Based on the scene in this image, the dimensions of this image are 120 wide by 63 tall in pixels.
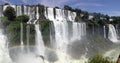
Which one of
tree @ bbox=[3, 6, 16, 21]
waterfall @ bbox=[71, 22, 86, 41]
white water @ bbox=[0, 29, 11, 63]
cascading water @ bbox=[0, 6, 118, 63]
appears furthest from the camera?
waterfall @ bbox=[71, 22, 86, 41]

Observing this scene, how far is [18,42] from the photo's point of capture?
4075 inches

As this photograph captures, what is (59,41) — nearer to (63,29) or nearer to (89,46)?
(63,29)

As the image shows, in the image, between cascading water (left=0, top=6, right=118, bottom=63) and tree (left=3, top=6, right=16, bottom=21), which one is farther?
tree (left=3, top=6, right=16, bottom=21)

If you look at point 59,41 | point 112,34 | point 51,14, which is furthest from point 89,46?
point 112,34

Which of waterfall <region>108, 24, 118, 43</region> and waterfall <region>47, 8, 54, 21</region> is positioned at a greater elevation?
waterfall <region>47, 8, 54, 21</region>

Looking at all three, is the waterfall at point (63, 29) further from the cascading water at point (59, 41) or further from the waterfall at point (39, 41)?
the waterfall at point (39, 41)

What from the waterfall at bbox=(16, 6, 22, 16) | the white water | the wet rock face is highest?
the waterfall at bbox=(16, 6, 22, 16)

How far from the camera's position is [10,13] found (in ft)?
356

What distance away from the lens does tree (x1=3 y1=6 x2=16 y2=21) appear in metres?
108

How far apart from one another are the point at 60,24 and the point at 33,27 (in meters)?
8.70

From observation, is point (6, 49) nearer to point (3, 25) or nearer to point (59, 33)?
point (3, 25)

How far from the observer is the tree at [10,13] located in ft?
353

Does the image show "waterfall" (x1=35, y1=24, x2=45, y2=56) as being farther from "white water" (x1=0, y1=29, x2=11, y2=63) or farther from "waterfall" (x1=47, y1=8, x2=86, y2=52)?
"white water" (x1=0, y1=29, x2=11, y2=63)

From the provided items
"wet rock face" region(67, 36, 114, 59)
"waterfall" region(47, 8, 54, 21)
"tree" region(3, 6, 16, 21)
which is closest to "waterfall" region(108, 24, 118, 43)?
"wet rock face" region(67, 36, 114, 59)
